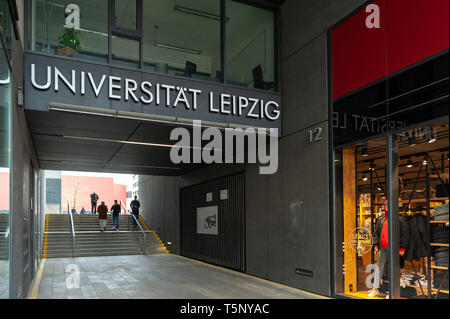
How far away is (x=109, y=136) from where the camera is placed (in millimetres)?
8484

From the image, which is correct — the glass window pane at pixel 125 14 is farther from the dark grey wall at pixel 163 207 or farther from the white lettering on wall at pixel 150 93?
the dark grey wall at pixel 163 207

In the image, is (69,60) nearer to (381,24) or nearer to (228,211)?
(381,24)

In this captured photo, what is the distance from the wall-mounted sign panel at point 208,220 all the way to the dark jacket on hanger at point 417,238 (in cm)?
648

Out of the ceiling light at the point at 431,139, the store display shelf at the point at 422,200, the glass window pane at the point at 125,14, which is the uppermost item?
the glass window pane at the point at 125,14

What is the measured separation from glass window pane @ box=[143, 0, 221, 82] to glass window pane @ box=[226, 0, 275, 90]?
0.98ft

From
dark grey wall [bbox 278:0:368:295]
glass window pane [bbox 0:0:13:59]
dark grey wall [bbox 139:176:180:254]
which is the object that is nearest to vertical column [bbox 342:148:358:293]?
dark grey wall [bbox 278:0:368:295]

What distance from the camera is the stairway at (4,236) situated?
13.5ft

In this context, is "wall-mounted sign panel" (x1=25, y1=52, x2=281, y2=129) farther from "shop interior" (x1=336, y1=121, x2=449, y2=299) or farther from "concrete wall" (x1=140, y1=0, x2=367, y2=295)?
"shop interior" (x1=336, y1=121, x2=449, y2=299)

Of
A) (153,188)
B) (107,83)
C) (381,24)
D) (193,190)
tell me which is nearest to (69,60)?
(107,83)

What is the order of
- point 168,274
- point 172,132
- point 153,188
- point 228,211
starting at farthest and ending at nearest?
1. point 153,188
2. point 228,211
3. point 168,274
4. point 172,132

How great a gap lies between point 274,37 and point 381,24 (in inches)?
113

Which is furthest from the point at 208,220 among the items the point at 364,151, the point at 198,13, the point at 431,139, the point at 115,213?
the point at 431,139

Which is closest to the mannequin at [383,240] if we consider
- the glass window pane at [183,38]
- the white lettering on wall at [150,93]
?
the white lettering on wall at [150,93]

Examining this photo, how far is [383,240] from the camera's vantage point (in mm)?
5867
